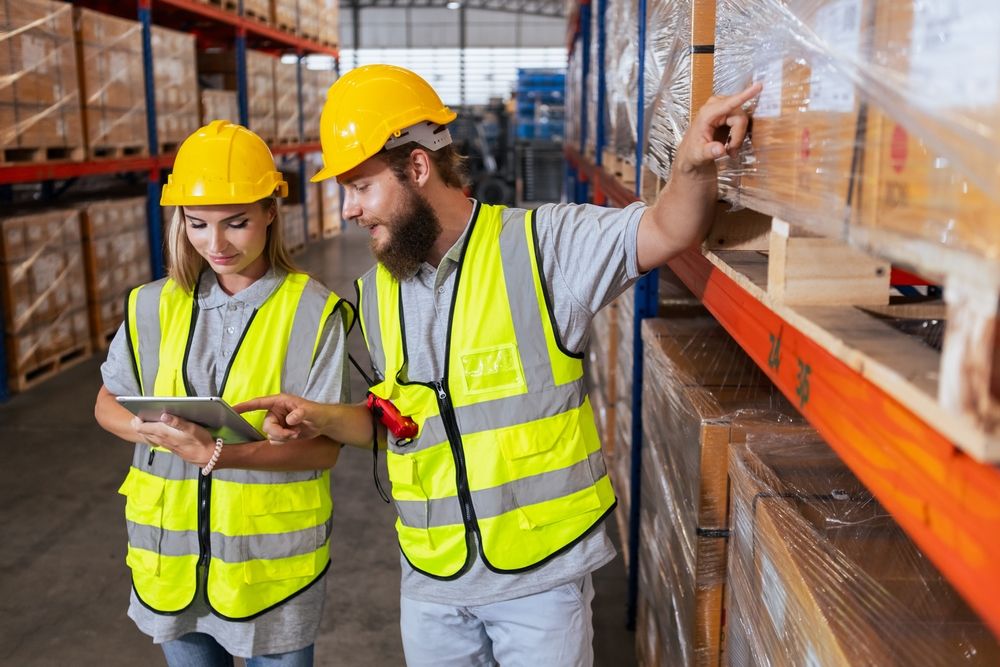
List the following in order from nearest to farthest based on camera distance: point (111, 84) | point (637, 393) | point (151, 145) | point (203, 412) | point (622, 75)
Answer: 1. point (203, 412)
2. point (637, 393)
3. point (622, 75)
4. point (111, 84)
5. point (151, 145)

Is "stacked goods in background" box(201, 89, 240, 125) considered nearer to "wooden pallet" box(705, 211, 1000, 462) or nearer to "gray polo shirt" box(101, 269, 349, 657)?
"gray polo shirt" box(101, 269, 349, 657)

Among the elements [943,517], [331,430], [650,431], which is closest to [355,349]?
[650,431]

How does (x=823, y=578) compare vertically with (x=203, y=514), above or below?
above

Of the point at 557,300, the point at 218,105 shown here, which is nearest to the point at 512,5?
the point at 218,105

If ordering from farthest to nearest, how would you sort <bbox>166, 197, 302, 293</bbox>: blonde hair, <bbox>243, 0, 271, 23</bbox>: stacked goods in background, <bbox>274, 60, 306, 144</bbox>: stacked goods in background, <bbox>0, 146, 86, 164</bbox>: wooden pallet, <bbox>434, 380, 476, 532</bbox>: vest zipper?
<bbox>274, 60, 306, 144</bbox>: stacked goods in background
<bbox>243, 0, 271, 23</bbox>: stacked goods in background
<bbox>0, 146, 86, 164</bbox>: wooden pallet
<bbox>166, 197, 302, 293</bbox>: blonde hair
<bbox>434, 380, 476, 532</bbox>: vest zipper

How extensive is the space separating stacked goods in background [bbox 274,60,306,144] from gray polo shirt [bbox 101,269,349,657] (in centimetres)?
1027

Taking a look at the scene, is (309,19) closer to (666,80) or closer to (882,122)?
(666,80)

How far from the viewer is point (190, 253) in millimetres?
2234

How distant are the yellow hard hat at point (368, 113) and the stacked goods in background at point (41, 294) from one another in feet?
16.9

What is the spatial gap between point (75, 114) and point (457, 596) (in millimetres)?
6171

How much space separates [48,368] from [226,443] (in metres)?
5.96

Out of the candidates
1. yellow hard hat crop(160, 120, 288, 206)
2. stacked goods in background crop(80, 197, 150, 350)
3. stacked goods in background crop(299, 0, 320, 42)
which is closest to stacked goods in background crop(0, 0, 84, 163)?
stacked goods in background crop(80, 197, 150, 350)

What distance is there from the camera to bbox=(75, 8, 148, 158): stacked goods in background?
6923mm

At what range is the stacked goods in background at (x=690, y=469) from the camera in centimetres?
217
